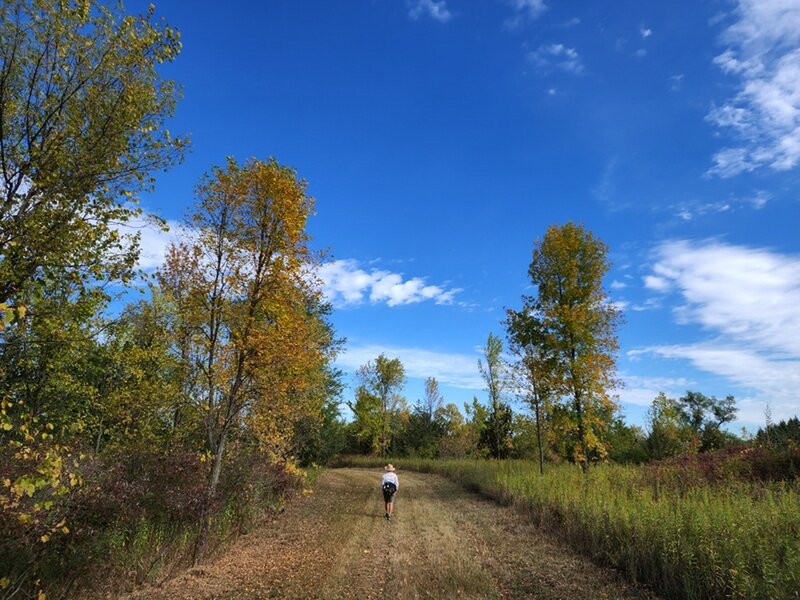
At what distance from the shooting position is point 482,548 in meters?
10.6

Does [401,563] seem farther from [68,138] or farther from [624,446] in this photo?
[624,446]

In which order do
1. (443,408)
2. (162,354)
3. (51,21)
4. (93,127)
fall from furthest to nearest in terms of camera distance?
(443,408)
(162,354)
(93,127)
(51,21)

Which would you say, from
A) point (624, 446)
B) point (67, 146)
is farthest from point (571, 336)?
→ point (624, 446)

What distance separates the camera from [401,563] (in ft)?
31.6

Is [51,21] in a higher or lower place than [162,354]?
higher

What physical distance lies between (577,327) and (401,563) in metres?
12.6

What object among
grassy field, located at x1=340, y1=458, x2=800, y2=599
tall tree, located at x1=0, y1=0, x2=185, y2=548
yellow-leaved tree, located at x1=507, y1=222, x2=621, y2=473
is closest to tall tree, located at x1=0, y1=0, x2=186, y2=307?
tall tree, located at x1=0, y1=0, x2=185, y2=548

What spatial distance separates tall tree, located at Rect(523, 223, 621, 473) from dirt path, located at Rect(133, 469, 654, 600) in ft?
19.7

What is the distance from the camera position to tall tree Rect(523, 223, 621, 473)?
18.6 m

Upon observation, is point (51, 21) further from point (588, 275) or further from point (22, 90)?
point (588, 275)

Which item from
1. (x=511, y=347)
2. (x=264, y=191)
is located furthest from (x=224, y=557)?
(x=511, y=347)

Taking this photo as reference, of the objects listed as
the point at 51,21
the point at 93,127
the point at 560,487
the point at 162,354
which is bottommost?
the point at 560,487

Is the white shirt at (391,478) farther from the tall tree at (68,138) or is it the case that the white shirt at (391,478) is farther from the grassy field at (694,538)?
the tall tree at (68,138)

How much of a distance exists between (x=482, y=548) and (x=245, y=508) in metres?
7.32
